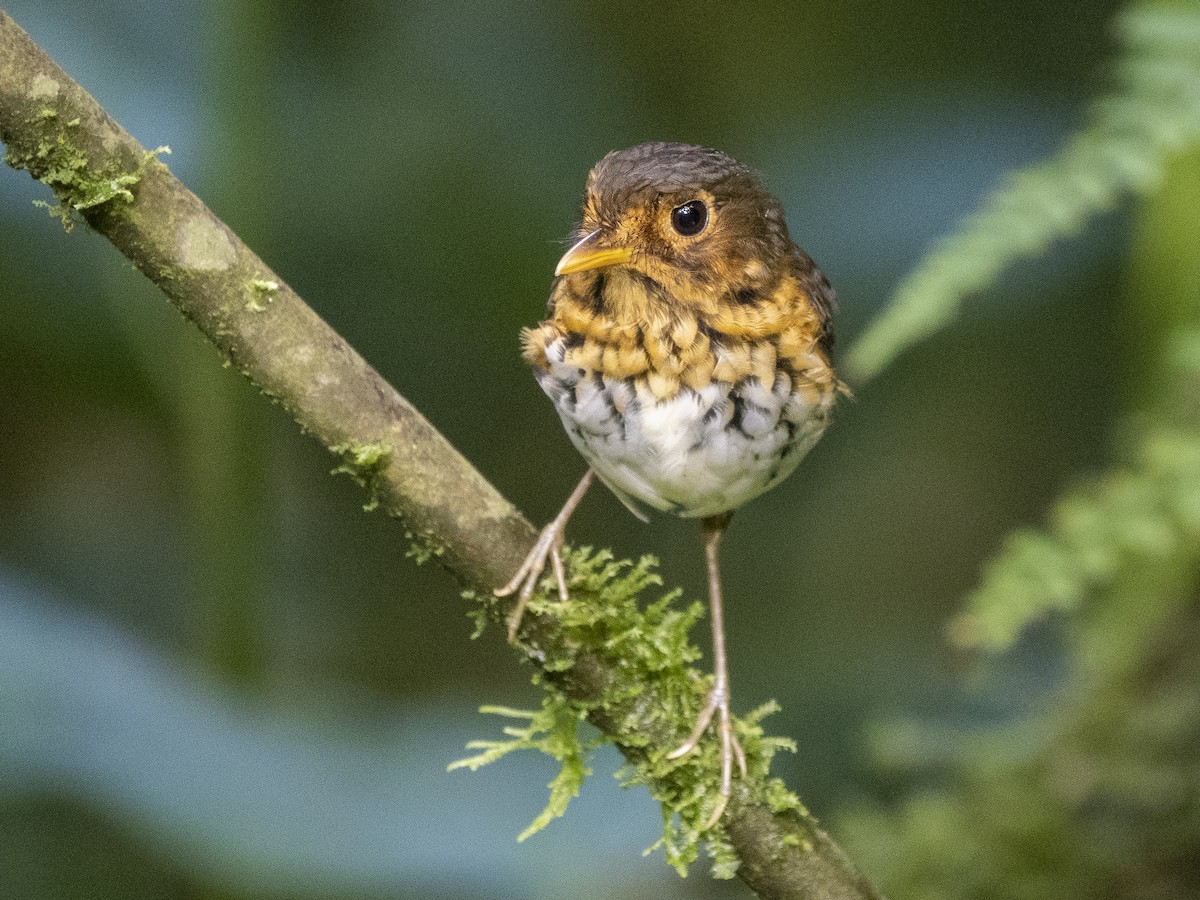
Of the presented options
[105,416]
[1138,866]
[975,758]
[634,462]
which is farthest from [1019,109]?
[105,416]

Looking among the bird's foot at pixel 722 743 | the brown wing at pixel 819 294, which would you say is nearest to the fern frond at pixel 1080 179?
the brown wing at pixel 819 294

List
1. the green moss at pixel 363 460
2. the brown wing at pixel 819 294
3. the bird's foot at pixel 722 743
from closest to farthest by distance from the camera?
the green moss at pixel 363 460, the bird's foot at pixel 722 743, the brown wing at pixel 819 294

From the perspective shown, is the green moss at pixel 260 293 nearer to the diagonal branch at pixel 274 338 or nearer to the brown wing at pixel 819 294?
the diagonal branch at pixel 274 338

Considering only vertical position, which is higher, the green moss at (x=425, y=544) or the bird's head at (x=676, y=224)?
the bird's head at (x=676, y=224)

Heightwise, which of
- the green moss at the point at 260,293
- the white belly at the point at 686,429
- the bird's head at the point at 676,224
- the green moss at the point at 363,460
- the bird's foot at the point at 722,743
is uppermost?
the bird's head at the point at 676,224

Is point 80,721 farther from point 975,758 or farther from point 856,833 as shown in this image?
point 975,758

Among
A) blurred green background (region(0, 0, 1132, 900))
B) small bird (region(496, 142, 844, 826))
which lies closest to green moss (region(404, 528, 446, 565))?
small bird (region(496, 142, 844, 826))

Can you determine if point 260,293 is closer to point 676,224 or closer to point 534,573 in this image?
point 534,573
